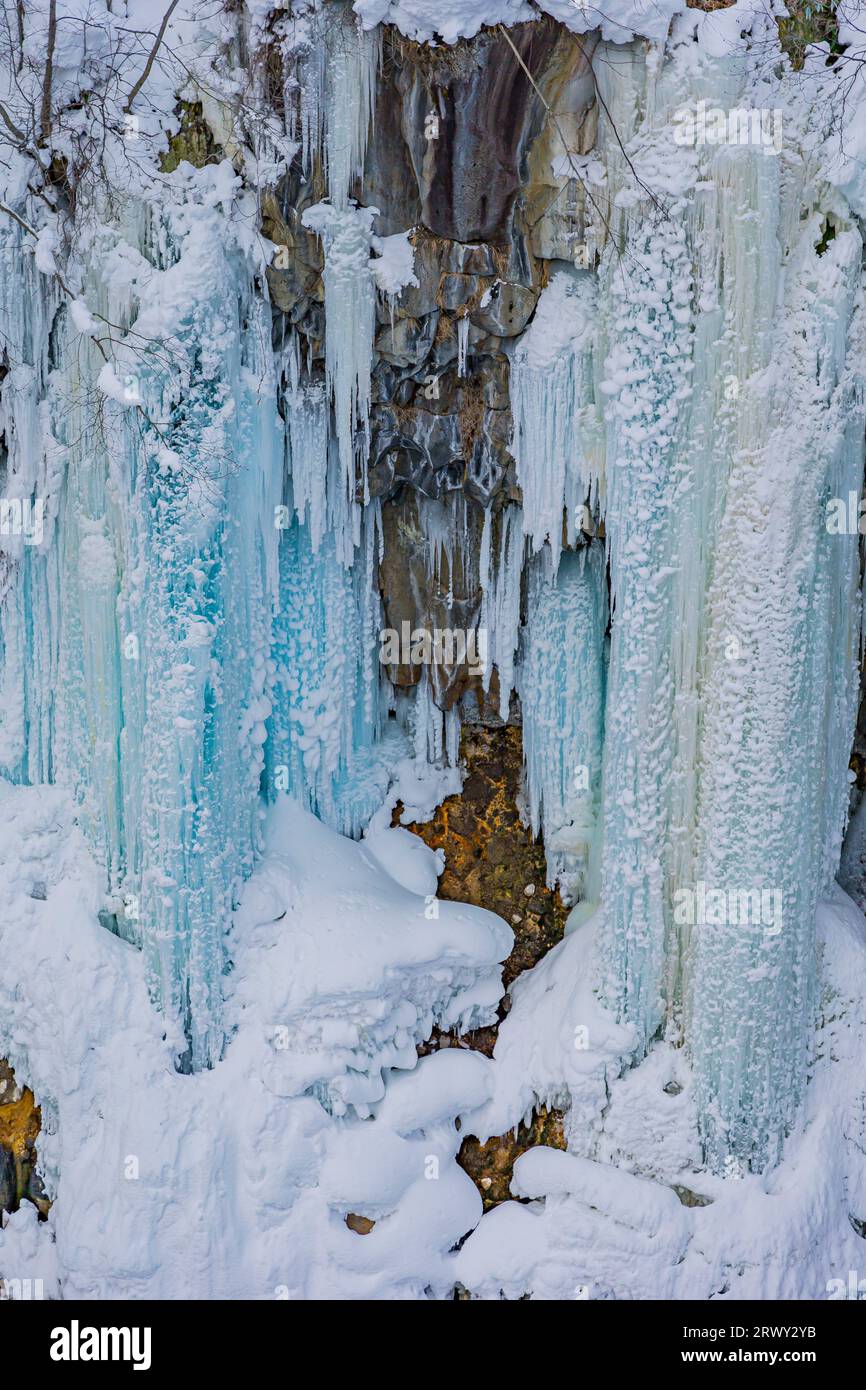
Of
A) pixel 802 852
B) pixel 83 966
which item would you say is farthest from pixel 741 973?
pixel 83 966

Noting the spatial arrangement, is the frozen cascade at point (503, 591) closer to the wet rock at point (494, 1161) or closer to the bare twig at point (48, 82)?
the wet rock at point (494, 1161)

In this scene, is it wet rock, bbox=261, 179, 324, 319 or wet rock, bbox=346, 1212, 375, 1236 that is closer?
wet rock, bbox=261, 179, 324, 319

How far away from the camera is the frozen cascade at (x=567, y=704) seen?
728 cm

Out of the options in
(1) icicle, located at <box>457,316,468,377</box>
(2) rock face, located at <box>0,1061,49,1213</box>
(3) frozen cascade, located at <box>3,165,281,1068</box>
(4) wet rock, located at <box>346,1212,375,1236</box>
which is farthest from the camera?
(2) rock face, located at <box>0,1061,49,1213</box>

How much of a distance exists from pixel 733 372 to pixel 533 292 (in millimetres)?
1072

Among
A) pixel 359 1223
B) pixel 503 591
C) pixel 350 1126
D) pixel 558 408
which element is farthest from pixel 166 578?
pixel 359 1223

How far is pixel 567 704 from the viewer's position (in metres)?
7.37

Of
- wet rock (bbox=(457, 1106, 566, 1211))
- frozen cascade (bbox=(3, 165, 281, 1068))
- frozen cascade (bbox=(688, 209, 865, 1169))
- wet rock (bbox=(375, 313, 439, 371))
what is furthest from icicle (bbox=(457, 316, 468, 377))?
wet rock (bbox=(457, 1106, 566, 1211))

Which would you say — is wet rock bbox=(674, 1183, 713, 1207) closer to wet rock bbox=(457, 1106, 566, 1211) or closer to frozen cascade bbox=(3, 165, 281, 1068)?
wet rock bbox=(457, 1106, 566, 1211)

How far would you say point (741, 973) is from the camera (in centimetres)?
655

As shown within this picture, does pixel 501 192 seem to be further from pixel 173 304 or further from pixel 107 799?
pixel 107 799

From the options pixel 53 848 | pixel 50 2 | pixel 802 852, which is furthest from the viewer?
pixel 53 848

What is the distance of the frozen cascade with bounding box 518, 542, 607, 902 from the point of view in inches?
287

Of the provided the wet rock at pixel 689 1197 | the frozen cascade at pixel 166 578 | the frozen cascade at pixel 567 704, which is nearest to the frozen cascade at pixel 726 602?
the wet rock at pixel 689 1197
